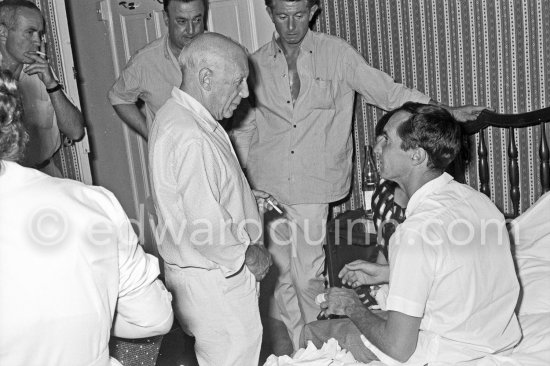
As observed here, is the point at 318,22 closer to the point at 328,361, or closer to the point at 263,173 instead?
the point at 263,173

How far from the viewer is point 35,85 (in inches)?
135

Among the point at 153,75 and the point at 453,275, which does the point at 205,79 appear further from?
the point at 153,75

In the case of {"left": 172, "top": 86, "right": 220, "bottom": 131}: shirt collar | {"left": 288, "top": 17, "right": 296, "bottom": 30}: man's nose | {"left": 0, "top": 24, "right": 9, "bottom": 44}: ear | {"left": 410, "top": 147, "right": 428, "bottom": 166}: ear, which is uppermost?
{"left": 0, "top": 24, "right": 9, "bottom": 44}: ear

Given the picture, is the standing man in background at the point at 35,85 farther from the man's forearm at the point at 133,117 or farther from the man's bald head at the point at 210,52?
the man's bald head at the point at 210,52

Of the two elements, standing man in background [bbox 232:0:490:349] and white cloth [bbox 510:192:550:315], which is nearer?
white cloth [bbox 510:192:550:315]

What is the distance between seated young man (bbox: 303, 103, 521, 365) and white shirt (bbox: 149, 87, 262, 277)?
42cm

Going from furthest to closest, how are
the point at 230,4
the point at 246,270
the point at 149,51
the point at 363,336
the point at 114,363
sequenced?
the point at 230,4 < the point at 149,51 < the point at 246,270 < the point at 363,336 < the point at 114,363

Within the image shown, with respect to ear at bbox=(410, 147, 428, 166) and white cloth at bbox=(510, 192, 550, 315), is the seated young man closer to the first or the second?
ear at bbox=(410, 147, 428, 166)

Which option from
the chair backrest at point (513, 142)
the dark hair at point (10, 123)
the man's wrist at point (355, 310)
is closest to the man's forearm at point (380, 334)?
the man's wrist at point (355, 310)

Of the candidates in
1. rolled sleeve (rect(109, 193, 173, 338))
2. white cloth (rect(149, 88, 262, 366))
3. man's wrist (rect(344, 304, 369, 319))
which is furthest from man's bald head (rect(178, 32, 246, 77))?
rolled sleeve (rect(109, 193, 173, 338))

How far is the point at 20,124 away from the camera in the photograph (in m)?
1.35

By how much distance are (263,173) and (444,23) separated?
1.10 meters

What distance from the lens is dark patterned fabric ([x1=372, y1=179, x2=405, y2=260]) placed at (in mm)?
2855

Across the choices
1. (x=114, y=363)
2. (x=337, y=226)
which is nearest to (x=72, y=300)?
(x=114, y=363)
